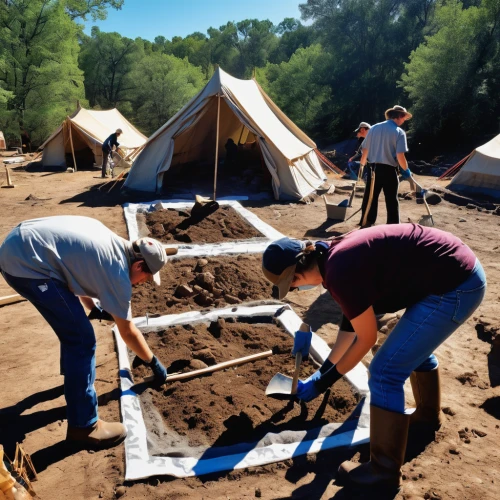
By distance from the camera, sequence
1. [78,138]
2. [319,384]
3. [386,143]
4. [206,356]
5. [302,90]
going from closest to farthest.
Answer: [319,384]
[206,356]
[386,143]
[78,138]
[302,90]

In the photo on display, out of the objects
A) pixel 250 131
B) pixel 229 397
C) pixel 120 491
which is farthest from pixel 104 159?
pixel 120 491

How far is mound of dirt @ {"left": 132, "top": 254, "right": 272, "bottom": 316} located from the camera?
485cm

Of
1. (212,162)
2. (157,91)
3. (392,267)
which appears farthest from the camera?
(157,91)

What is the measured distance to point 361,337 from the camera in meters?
2.22

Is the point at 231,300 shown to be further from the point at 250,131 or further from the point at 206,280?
the point at 250,131

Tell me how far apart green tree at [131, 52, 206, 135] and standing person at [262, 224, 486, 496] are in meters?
33.7

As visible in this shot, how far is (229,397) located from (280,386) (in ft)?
1.27

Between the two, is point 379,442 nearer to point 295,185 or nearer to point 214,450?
point 214,450

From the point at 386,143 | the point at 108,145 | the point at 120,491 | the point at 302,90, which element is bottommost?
the point at 120,491

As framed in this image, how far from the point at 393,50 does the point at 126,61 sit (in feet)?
66.8

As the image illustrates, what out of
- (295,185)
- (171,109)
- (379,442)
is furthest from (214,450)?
(171,109)

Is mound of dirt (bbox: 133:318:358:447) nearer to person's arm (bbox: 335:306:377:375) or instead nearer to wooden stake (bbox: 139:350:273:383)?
wooden stake (bbox: 139:350:273:383)

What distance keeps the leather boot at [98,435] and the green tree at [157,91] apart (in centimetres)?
3316

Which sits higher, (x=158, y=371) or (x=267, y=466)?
(x=158, y=371)
